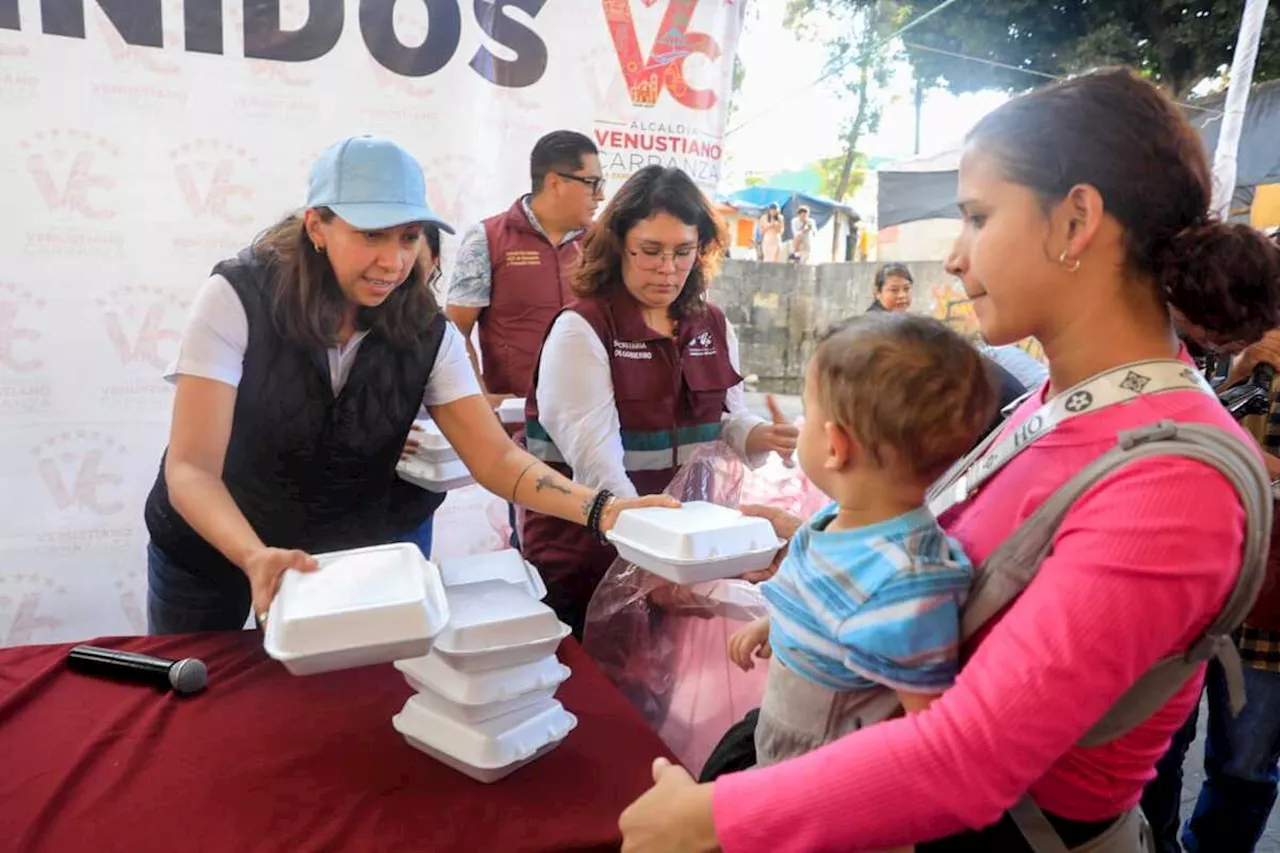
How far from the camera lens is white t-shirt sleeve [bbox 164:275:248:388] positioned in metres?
1.50

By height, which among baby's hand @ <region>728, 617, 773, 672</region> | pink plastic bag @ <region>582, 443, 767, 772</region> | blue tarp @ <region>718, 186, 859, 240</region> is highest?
blue tarp @ <region>718, 186, 859, 240</region>

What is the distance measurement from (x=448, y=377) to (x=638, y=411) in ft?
1.43

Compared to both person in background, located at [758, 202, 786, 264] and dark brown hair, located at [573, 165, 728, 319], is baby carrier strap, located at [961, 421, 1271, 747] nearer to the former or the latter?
dark brown hair, located at [573, 165, 728, 319]

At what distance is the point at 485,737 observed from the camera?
109 cm

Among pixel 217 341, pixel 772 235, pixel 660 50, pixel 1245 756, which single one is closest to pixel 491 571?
pixel 217 341

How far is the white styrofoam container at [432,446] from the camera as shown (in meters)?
2.12

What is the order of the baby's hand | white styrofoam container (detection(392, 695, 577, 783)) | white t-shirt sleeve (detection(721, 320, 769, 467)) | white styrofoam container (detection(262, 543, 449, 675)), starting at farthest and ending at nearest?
white t-shirt sleeve (detection(721, 320, 769, 467))
the baby's hand
white styrofoam container (detection(392, 695, 577, 783))
white styrofoam container (detection(262, 543, 449, 675))

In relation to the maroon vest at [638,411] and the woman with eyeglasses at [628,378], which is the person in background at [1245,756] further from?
the maroon vest at [638,411]

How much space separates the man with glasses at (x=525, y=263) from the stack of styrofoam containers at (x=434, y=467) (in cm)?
73

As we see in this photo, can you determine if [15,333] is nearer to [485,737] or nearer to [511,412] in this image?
[511,412]

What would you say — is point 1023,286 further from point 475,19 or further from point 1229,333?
point 475,19

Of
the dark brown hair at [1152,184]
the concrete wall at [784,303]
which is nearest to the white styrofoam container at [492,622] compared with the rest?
the dark brown hair at [1152,184]

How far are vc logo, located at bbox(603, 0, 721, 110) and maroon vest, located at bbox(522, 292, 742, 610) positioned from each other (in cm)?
141

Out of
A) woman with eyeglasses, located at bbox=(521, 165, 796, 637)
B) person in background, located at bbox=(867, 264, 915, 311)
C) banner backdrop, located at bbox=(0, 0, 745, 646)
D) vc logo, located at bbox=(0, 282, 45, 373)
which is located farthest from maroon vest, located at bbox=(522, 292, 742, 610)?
person in background, located at bbox=(867, 264, 915, 311)
